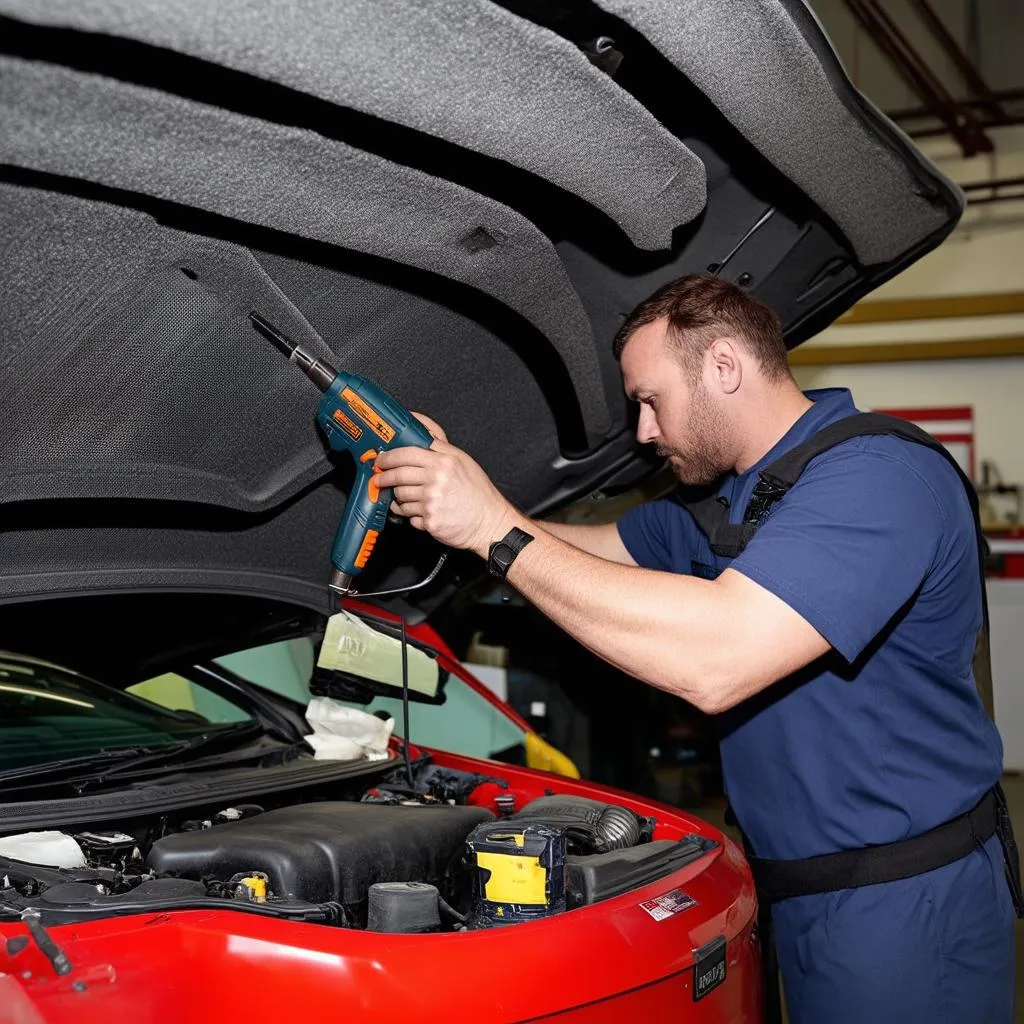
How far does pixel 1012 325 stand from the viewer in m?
9.06

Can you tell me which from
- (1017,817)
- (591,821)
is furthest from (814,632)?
(1017,817)

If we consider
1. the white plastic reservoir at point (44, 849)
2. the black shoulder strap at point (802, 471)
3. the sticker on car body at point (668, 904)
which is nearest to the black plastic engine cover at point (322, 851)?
the white plastic reservoir at point (44, 849)

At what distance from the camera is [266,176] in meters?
→ 1.27

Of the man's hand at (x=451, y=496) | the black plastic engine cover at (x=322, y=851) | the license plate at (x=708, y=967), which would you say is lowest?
the license plate at (x=708, y=967)

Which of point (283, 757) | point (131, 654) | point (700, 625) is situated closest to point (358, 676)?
point (283, 757)

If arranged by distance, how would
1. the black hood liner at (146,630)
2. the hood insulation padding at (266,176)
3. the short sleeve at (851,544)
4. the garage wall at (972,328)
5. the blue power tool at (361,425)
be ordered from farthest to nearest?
1. the garage wall at (972,328)
2. the black hood liner at (146,630)
3. the blue power tool at (361,425)
4. the short sleeve at (851,544)
5. the hood insulation padding at (266,176)

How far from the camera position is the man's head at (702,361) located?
1.88m

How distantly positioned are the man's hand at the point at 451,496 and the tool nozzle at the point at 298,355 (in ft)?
0.50

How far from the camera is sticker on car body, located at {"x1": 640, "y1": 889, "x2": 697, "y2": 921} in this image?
1.54m

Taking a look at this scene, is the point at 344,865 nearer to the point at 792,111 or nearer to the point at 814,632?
the point at 814,632

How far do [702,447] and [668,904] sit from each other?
30.9 inches

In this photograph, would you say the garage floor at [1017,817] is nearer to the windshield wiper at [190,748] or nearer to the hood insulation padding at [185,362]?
the windshield wiper at [190,748]

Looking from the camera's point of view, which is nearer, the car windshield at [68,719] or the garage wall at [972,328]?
the car windshield at [68,719]

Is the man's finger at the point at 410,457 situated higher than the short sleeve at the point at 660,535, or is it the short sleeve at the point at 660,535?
the man's finger at the point at 410,457
